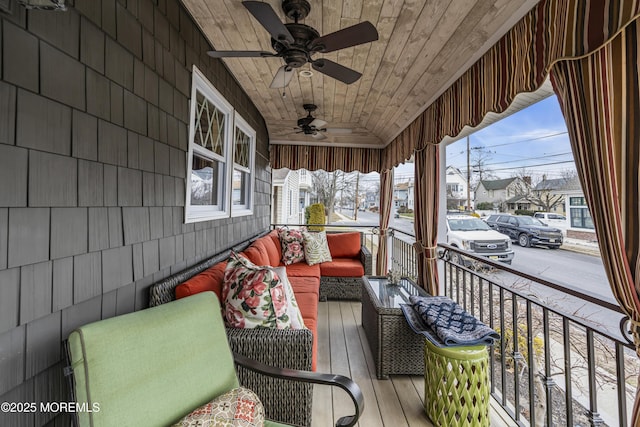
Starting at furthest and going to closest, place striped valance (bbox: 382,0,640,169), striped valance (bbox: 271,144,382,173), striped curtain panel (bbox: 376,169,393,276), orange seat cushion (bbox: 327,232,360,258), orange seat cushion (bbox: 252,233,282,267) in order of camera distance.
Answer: striped valance (bbox: 271,144,382,173) → striped curtain panel (bbox: 376,169,393,276) → orange seat cushion (bbox: 327,232,360,258) → orange seat cushion (bbox: 252,233,282,267) → striped valance (bbox: 382,0,640,169)

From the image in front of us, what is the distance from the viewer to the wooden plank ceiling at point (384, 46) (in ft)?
6.37

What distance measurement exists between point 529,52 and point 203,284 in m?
2.37

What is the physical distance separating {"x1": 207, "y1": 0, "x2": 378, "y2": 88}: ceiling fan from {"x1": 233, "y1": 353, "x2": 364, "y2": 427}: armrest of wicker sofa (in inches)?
70.2

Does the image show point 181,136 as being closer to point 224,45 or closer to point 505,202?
point 224,45

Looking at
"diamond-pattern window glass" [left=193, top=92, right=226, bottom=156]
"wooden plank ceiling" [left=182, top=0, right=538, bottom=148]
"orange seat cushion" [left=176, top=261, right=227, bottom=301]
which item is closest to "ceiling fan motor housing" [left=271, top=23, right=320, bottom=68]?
"wooden plank ceiling" [left=182, top=0, right=538, bottom=148]

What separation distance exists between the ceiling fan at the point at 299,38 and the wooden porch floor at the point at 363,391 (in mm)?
2349

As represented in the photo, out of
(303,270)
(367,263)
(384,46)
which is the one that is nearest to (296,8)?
(384,46)

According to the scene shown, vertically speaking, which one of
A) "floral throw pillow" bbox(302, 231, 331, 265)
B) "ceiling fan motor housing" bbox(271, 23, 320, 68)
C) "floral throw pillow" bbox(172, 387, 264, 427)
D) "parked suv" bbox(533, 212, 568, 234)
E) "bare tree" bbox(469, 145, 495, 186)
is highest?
"ceiling fan motor housing" bbox(271, 23, 320, 68)

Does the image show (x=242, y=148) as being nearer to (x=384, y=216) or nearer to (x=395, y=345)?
(x=395, y=345)

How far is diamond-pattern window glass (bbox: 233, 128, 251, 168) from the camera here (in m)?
3.59

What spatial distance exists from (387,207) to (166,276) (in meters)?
4.47

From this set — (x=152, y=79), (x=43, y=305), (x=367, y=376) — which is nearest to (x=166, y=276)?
(x=43, y=305)

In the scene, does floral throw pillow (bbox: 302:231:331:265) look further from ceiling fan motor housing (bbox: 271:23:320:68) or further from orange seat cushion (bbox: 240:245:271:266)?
ceiling fan motor housing (bbox: 271:23:320:68)

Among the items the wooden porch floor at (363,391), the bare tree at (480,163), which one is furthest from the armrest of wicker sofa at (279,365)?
the bare tree at (480,163)
